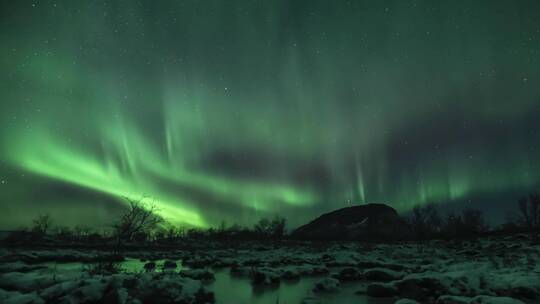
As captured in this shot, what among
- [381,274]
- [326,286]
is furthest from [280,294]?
[381,274]

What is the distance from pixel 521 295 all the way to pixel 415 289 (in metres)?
3.55

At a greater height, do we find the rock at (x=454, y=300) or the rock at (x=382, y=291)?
the rock at (x=454, y=300)

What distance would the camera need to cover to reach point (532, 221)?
73.4 metres

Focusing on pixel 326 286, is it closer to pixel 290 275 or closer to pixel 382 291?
pixel 382 291

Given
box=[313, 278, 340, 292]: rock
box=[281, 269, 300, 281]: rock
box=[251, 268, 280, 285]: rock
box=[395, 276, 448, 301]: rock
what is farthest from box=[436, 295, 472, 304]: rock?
box=[281, 269, 300, 281]: rock

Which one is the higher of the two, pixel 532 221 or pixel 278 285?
pixel 532 221

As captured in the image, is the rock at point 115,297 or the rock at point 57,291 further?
the rock at point 57,291

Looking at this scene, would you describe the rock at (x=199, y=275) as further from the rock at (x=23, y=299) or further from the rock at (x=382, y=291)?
the rock at (x=382, y=291)

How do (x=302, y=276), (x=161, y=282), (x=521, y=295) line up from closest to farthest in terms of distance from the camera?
(x=161, y=282), (x=521, y=295), (x=302, y=276)

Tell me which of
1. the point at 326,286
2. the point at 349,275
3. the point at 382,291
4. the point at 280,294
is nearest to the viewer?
the point at 382,291

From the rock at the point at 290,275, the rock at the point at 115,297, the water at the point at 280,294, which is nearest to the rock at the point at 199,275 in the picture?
the water at the point at 280,294

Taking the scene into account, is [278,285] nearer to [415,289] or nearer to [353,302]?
[353,302]

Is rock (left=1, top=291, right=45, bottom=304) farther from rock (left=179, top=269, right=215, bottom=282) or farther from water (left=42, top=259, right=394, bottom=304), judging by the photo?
rock (left=179, top=269, right=215, bottom=282)

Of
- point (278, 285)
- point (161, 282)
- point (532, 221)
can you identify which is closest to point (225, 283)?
point (278, 285)
